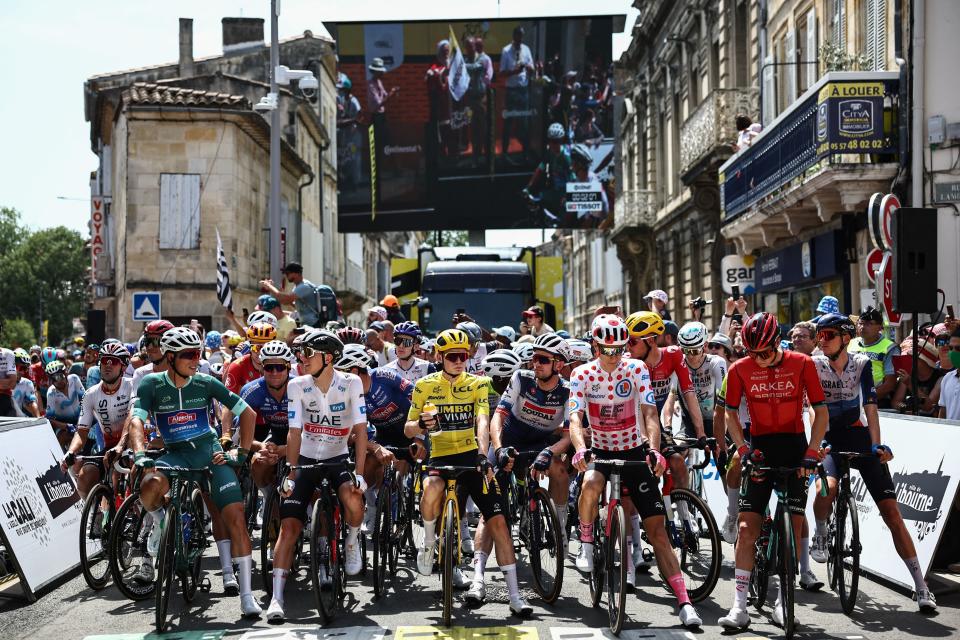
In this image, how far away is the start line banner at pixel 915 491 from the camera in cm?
872

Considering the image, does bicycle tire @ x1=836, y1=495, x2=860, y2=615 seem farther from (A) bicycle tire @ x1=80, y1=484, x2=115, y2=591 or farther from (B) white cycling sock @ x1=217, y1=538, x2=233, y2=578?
(A) bicycle tire @ x1=80, y1=484, x2=115, y2=591

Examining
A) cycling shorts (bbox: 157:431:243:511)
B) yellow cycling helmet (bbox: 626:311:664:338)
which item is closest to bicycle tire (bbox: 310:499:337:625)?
cycling shorts (bbox: 157:431:243:511)

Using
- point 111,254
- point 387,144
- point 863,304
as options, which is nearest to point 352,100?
point 387,144

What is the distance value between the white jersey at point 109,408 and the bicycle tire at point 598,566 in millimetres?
4659

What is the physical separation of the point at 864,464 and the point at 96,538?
6.15 metres

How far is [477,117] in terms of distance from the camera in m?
34.7

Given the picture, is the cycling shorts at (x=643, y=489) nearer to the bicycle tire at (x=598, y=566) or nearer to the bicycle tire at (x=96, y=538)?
the bicycle tire at (x=598, y=566)

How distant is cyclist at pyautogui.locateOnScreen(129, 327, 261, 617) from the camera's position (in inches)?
328

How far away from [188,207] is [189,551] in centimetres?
2464

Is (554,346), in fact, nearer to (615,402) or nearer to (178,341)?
(615,402)

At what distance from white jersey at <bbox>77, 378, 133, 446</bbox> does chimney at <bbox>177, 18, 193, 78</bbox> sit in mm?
36789

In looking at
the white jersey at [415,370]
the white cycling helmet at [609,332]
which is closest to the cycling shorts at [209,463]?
the white cycling helmet at [609,332]

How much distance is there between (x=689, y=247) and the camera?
107 feet

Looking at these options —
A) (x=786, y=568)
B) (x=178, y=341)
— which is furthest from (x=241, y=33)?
(x=786, y=568)
